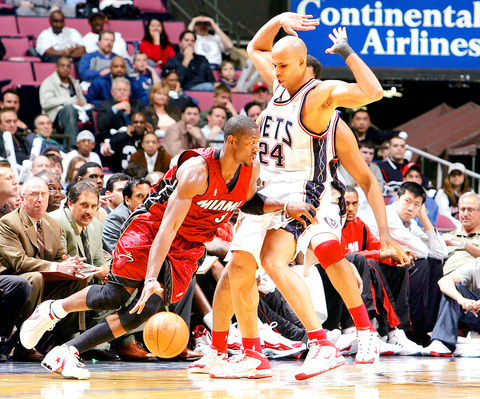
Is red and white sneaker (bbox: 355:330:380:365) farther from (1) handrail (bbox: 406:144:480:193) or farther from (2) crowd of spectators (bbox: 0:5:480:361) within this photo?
(1) handrail (bbox: 406:144:480:193)

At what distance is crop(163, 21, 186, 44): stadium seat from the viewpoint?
13.4 meters

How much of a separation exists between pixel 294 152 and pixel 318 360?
1.27 metres

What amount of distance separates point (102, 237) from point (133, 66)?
18.4ft

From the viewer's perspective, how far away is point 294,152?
4.79m

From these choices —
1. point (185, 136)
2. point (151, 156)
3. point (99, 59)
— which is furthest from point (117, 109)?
point (99, 59)

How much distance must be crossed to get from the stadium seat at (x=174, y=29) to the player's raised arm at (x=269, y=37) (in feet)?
26.8

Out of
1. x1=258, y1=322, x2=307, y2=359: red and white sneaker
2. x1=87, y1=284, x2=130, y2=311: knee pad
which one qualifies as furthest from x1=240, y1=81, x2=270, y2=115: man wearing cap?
x1=87, y1=284, x2=130, y2=311: knee pad

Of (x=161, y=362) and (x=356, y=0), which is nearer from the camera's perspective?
(x=161, y=362)

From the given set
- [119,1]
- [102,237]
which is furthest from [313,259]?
[119,1]

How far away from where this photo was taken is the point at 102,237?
6.82 meters

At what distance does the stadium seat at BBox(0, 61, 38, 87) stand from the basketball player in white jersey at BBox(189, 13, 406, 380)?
7189 millimetres

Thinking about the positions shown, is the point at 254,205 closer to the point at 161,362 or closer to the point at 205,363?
the point at 205,363

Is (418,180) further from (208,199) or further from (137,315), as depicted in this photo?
(137,315)

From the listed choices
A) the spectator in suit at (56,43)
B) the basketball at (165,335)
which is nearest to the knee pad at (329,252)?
the basketball at (165,335)
